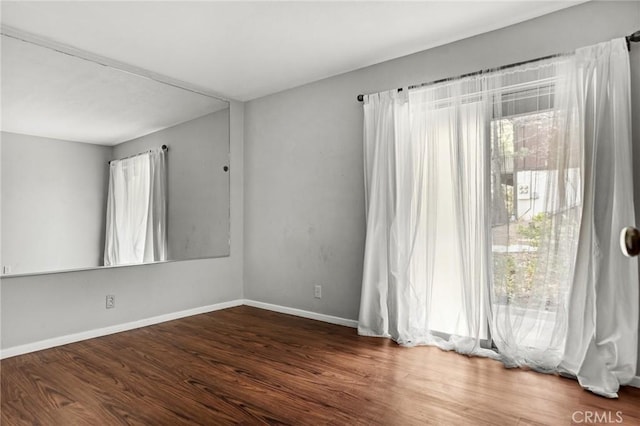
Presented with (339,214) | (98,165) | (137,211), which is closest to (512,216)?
(339,214)

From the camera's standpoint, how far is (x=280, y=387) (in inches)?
88.7

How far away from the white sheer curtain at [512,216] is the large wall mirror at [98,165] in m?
1.94

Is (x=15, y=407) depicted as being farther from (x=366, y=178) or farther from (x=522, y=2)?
(x=522, y=2)

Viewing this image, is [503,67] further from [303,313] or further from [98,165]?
[98,165]

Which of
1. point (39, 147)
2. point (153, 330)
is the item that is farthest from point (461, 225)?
point (39, 147)

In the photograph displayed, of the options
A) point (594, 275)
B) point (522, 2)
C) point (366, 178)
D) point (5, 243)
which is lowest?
point (594, 275)

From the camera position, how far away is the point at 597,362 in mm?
2229

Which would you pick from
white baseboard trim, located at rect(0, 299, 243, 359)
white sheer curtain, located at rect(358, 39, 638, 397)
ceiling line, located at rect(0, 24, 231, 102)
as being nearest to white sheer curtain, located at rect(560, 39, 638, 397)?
white sheer curtain, located at rect(358, 39, 638, 397)

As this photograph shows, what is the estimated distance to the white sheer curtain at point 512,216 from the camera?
2.26 meters

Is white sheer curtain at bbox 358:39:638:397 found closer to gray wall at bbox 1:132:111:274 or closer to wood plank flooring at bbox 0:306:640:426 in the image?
wood plank flooring at bbox 0:306:640:426

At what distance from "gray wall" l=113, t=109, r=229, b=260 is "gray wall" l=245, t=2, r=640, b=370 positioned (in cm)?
35

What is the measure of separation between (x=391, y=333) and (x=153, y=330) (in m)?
2.23

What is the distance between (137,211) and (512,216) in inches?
128

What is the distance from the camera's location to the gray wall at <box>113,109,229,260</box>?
12.5 feet
